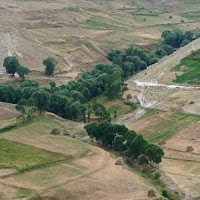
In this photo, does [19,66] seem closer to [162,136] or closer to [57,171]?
[162,136]

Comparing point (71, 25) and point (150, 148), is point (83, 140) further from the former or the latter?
point (71, 25)

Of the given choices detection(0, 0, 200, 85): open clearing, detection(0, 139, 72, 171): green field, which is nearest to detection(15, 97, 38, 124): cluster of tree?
detection(0, 139, 72, 171): green field

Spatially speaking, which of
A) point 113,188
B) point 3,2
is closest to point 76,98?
point 113,188

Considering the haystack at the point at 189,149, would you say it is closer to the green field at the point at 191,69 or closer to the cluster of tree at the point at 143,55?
the green field at the point at 191,69

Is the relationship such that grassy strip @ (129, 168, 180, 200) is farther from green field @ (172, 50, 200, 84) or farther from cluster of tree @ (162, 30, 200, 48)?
cluster of tree @ (162, 30, 200, 48)

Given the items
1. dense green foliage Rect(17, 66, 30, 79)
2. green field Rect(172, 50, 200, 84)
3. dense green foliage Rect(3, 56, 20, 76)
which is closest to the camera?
green field Rect(172, 50, 200, 84)

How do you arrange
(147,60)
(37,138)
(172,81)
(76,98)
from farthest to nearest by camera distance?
(147,60) < (172,81) < (76,98) < (37,138)
